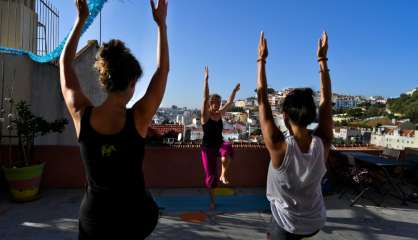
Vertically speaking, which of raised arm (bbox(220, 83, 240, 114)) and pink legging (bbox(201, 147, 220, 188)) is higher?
raised arm (bbox(220, 83, 240, 114))

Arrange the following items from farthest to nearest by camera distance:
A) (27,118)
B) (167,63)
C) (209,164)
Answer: (27,118)
(209,164)
(167,63)

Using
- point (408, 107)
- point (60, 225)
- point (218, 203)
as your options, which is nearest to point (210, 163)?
point (218, 203)

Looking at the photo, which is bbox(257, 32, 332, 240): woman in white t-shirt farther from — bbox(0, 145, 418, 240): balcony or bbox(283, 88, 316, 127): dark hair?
bbox(0, 145, 418, 240): balcony

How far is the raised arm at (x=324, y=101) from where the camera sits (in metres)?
1.67

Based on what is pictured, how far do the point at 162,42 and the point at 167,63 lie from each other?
0.11m

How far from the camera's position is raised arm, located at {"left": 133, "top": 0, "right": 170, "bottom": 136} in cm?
126

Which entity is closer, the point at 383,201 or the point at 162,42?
the point at 162,42

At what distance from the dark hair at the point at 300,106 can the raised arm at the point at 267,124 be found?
0.12 m

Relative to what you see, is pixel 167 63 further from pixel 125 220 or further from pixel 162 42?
pixel 125 220

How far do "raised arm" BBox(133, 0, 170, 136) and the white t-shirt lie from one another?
710 mm

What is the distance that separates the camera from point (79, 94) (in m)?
1.33

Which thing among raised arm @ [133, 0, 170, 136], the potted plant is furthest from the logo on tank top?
the potted plant

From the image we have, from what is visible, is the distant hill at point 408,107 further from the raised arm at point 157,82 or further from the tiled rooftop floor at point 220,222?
the raised arm at point 157,82

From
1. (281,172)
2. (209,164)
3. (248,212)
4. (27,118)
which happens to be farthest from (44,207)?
(281,172)
